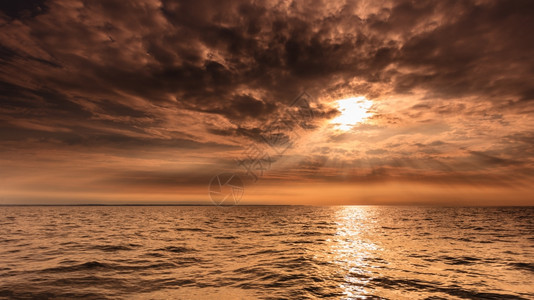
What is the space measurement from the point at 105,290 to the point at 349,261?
12829 mm

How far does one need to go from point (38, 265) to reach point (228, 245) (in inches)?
470

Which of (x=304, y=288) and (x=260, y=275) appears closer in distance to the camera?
(x=304, y=288)

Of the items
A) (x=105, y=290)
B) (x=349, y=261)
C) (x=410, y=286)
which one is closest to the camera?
(x=105, y=290)

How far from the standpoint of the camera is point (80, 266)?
1511 centimetres

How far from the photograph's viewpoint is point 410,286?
1190cm

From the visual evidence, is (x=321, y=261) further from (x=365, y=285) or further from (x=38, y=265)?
(x=38, y=265)

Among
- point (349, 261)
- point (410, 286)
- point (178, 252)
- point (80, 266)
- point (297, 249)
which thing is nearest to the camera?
point (410, 286)

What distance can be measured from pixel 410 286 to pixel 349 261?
5.35 metres

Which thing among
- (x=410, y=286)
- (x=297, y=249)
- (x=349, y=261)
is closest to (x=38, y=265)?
(x=297, y=249)

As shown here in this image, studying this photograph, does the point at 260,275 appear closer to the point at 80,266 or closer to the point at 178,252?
the point at 178,252

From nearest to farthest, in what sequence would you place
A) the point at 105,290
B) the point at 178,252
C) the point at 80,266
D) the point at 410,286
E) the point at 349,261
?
the point at 105,290, the point at 410,286, the point at 80,266, the point at 349,261, the point at 178,252

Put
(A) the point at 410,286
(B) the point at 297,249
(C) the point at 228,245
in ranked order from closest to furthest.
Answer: (A) the point at 410,286, (B) the point at 297,249, (C) the point at 228,245

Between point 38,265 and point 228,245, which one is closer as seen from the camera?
point 38,265

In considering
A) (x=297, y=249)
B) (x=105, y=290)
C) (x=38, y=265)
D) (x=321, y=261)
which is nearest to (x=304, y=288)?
(x=321, y=261)
